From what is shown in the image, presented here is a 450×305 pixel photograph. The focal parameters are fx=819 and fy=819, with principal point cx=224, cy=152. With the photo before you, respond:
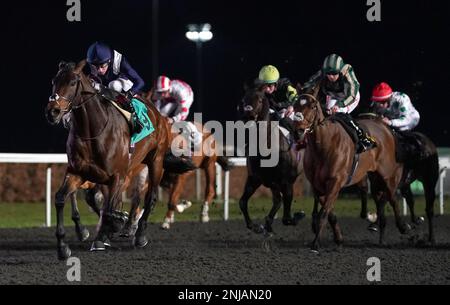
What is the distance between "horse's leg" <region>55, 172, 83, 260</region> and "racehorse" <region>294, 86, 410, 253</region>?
2.04m

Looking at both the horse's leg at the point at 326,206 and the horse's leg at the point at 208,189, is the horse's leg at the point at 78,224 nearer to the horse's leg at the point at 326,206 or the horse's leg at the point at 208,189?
the horse's leg at the point at 326,206

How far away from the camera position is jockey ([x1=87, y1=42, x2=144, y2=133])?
Result: 25.1 feet

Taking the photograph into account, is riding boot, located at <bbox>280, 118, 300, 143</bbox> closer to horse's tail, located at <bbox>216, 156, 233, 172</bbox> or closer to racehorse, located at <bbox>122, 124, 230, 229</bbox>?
racehorse, located at <bbox>122, 124, 230, 229</bbox>

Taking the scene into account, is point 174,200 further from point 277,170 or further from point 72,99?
point 72,99

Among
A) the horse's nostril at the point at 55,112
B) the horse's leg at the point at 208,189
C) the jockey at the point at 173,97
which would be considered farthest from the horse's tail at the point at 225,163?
the horse's nostril at the point at 55,112

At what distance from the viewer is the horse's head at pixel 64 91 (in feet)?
20.8

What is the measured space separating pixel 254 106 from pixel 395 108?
223cm

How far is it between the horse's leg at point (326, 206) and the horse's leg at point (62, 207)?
2.16 metres

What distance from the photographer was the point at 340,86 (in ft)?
27.6

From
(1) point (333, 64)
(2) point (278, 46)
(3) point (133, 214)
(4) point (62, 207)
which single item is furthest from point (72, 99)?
(2) point (278, 46)
